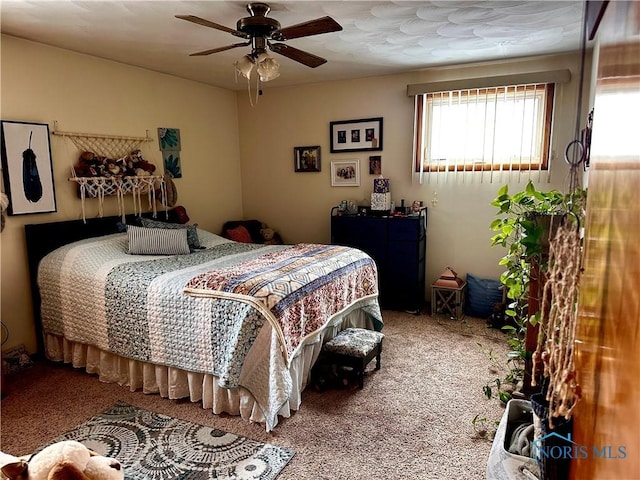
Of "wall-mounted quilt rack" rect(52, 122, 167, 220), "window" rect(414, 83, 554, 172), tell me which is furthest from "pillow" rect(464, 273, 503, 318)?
"wall-mounted quilt rack" rect(52, 122, 167, 220)

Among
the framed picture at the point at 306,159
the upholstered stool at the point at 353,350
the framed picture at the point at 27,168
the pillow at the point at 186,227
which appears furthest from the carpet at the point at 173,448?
the framed picture at the point at 306,159

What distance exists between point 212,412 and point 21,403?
1.26 meters

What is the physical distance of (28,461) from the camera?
1.54 metres

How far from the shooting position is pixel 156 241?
11.2 feet

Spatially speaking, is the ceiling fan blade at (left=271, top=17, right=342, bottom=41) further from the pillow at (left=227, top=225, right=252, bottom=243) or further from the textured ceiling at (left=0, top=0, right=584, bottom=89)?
the pillow at (left=227, top=225, right=252, bottom=243)

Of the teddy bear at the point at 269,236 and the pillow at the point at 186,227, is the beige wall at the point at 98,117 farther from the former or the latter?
the teddy bear at the point at 269,236

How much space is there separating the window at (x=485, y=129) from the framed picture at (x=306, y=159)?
3.95 ft

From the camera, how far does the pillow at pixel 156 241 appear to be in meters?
3.33

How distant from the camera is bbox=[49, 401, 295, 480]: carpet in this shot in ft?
6.60

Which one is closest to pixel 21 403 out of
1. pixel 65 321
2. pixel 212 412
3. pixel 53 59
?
pixel 65 321

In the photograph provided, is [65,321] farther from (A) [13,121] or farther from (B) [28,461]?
(B) [28,461]

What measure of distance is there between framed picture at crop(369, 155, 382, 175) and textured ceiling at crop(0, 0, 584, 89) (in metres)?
0.97

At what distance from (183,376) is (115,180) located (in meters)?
2.04

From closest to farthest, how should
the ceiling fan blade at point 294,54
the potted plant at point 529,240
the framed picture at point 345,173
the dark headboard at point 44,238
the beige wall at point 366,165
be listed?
the potted plant at point 529,240, the ceiling fan blade at point 294,54, the dark headboard at point 44,238, the beige wall at point 366,165, the framed picture at point 345,173
